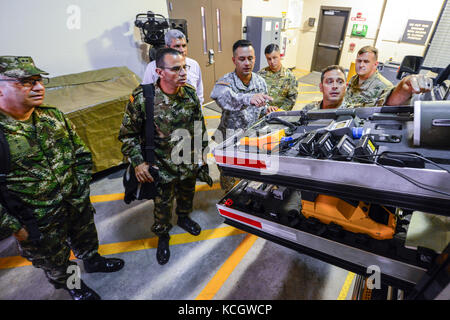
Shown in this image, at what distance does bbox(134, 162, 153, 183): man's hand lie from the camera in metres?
1.89

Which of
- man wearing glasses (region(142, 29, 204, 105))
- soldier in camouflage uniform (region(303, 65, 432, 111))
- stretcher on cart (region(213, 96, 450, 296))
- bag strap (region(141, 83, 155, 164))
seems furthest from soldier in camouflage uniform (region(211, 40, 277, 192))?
stretcher on cart (region(213, 96, 450, 296))

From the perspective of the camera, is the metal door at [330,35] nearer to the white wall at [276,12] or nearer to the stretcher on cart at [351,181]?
the white wall at [276,12]

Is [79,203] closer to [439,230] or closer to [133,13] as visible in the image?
[439,230]

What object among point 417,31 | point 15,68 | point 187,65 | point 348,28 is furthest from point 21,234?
point 348,28

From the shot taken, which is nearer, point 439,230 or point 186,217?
point 439,230

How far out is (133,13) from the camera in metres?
4.05

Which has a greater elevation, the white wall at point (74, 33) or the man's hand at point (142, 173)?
the white wall at point (74, 33)

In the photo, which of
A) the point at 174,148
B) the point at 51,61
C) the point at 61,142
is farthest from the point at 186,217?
the point at 51,61

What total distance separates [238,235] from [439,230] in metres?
1.77

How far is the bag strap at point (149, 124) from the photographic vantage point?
182 centimetres

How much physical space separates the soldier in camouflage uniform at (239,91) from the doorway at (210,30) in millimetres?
3307

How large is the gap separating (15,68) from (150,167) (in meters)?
1.08

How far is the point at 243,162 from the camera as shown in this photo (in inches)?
47.9

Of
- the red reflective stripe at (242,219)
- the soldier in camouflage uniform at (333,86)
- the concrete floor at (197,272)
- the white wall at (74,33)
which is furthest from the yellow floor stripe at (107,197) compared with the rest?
the soldier in camouflage uniform at (333,86)
